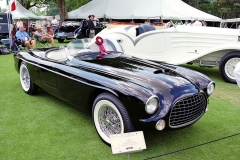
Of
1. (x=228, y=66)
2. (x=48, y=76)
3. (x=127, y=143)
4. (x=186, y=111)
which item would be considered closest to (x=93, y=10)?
(x=228, y=66)

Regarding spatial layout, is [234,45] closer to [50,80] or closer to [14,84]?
[50,80]

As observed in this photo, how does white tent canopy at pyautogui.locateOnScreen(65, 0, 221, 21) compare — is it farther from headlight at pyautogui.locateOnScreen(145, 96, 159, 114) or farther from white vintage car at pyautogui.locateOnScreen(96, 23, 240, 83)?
headlight at pyautogui.locateOnScreen(145, 96, 159, 114)

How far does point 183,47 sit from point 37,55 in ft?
12.7

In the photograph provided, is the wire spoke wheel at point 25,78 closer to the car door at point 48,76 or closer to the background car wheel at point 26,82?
the background car wheel at point 26,82

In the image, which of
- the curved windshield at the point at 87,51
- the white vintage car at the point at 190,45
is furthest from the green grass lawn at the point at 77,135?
the white vintage car at the point at 190,45

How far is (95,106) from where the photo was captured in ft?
10.3

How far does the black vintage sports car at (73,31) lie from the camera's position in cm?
1577

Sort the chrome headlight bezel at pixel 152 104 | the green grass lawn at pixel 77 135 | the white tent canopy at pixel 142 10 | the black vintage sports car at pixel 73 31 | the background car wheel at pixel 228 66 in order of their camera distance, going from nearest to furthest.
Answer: the chrome headlight bezel at pixel 152 104, the green grass lawn at pixel 77 135, the background car wheel at pixel 228 66, the black vintage sports car at pixel 73 31, the white tent canopy at pixel 142 10

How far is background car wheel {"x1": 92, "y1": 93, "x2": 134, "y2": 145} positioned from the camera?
110 inches

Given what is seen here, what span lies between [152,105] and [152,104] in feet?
0.03

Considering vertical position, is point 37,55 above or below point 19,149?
above

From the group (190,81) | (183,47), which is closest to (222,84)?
(183,47)

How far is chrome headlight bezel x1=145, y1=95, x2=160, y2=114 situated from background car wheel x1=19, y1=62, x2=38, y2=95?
2860 millimetres

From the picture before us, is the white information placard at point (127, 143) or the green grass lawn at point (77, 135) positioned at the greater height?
the white information placard at point (127, 143)
